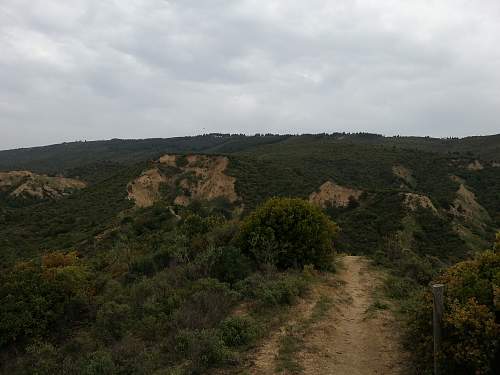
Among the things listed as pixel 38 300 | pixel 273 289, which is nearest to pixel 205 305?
pixel 273 289

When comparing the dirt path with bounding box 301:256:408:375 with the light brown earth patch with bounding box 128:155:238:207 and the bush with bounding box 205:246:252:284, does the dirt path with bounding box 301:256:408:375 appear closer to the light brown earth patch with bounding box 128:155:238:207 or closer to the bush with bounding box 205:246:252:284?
the bush with bounding box 205:246:252:284

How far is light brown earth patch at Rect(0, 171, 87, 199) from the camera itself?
6644 centimetres

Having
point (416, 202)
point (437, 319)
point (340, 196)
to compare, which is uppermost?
point (437, 319)

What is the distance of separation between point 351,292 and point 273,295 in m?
3.17

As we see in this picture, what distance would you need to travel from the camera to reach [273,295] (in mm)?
9586

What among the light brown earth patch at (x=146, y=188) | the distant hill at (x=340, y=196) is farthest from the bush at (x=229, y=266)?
the light brown earth patch at (x=146, y=188)

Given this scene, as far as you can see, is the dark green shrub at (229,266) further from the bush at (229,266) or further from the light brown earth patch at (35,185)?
the light brown earth patch at (35,185)

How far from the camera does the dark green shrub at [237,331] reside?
7.71m

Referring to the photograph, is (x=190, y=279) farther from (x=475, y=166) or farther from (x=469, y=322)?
(x=475, y=166)

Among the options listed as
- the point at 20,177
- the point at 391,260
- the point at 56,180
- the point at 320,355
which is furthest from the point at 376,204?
the point at 20,177

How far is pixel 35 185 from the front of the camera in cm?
6844

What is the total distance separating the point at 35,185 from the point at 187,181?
31722 mm

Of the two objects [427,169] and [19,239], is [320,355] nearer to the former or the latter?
[19,239]

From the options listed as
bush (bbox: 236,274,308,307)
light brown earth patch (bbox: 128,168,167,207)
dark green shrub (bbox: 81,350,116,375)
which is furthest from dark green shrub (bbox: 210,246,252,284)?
light brown earth patch (bbox: 128,168,167,207)
